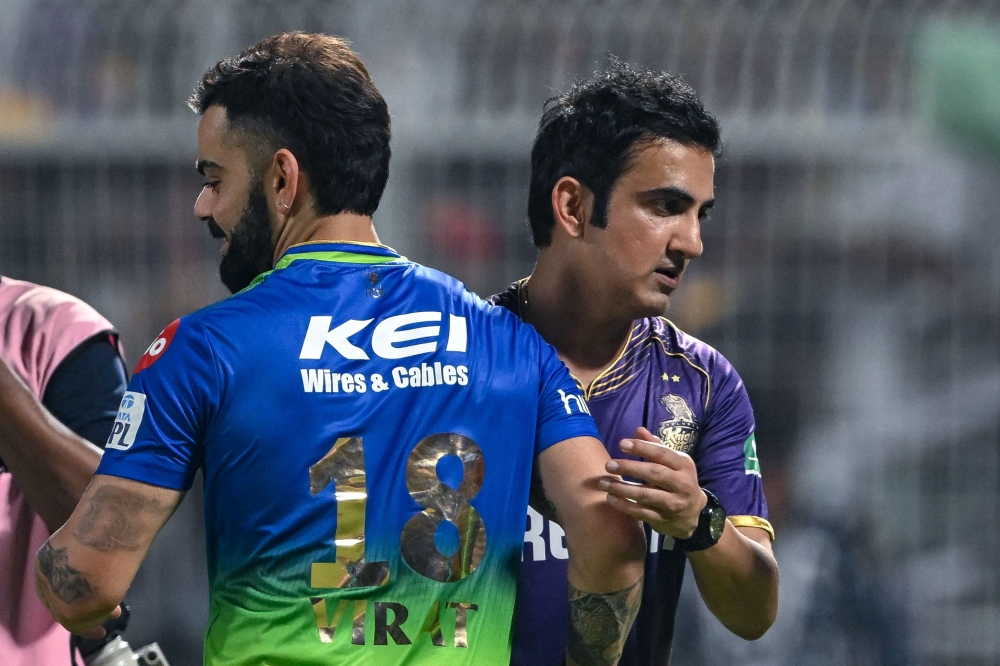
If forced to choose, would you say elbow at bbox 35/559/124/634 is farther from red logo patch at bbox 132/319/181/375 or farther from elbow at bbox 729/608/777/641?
elbow at bbox 729/608/777/641

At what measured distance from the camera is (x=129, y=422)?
209 centimetres

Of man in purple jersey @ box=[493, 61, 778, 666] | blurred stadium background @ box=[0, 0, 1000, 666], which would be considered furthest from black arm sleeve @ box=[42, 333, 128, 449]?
blurred stadium background @ box=[0, 0, 1000, 666]

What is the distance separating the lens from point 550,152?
116 inches

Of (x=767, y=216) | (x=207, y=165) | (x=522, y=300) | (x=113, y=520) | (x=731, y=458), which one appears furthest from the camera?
(x=767, y=216)

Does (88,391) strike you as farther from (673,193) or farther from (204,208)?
(673,193)

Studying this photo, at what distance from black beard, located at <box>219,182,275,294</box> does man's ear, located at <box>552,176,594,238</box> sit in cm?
75

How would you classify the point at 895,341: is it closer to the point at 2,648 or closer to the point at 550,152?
the point at 550,152

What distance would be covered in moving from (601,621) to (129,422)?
86 cm

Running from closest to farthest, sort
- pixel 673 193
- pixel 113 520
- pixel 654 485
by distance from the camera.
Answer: pixel 113 520
pixel 654 485
pixel 673 193

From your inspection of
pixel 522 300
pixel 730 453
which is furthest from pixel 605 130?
pixel 730 453

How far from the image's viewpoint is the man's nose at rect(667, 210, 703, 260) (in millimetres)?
2686

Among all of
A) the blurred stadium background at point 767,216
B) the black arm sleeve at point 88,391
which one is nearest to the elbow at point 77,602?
the black arm sleeve at point 88,391

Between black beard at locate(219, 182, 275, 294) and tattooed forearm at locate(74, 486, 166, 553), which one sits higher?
black beard at locate(219, 182, 275, 294)

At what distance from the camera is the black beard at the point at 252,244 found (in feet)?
7.43
